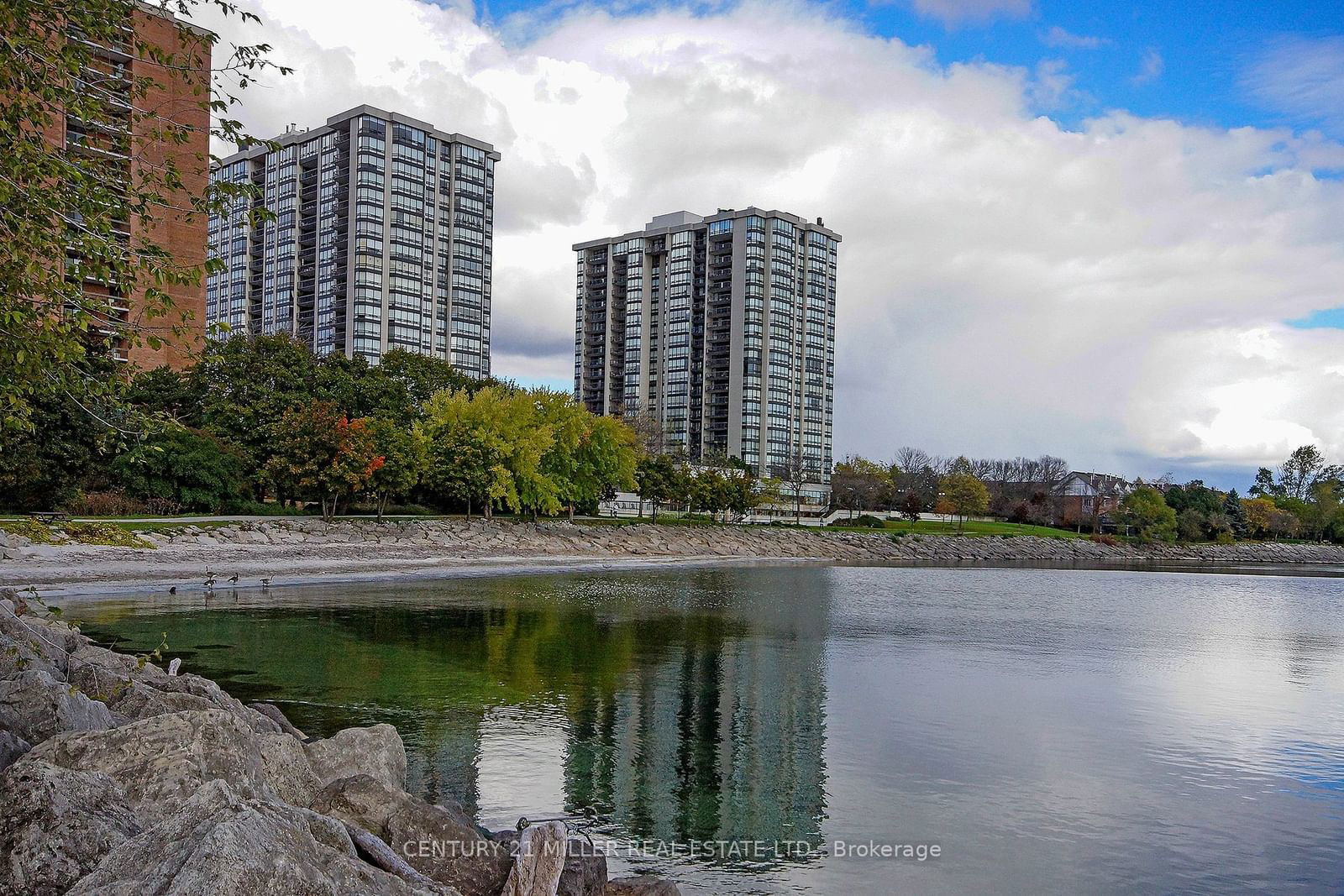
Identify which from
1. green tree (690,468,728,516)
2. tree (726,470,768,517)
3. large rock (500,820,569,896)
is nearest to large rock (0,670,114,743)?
large rock (500,820,569,896)

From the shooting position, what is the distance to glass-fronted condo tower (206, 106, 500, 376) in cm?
13900

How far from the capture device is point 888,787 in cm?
1310

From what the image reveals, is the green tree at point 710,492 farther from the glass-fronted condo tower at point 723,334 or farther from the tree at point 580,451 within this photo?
the glass-fronted condo tower at point 723,334

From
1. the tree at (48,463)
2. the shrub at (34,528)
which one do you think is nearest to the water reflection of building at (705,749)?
the shrub at (34,528)

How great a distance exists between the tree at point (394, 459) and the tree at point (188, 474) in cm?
740

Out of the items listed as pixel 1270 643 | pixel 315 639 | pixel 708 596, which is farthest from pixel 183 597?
pixel 1270 643

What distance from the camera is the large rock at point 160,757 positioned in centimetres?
691

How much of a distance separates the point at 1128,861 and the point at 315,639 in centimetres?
1886

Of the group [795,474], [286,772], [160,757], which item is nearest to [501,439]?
[286,772]

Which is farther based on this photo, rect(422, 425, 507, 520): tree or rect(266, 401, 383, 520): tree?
rect(422, 425, 507, 520): tree

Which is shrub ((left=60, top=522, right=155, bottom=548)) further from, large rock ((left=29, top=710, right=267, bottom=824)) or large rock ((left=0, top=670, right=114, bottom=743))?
large rock ((left=29, top=710, right=267, bottom=824))

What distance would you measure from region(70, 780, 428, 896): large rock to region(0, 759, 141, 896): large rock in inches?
20.0

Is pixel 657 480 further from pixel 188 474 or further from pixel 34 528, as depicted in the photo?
pixel 34 528

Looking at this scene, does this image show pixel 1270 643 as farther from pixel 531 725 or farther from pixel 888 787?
pixel 531 725
